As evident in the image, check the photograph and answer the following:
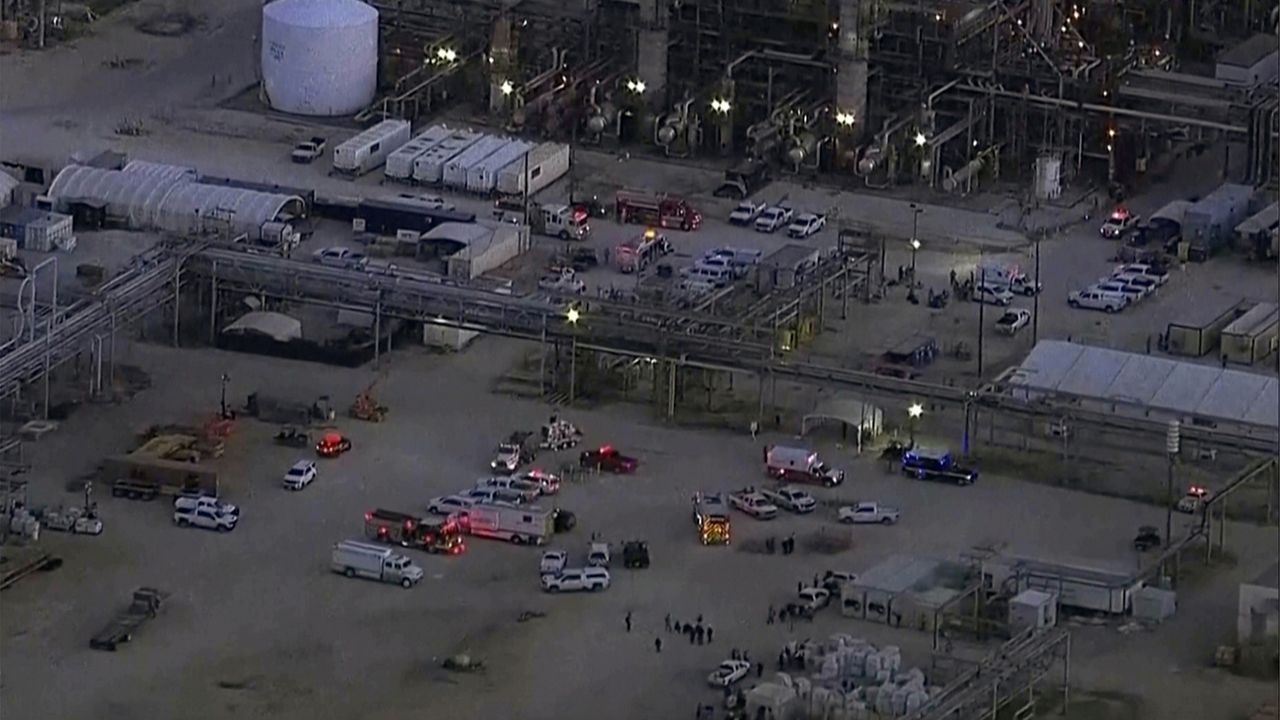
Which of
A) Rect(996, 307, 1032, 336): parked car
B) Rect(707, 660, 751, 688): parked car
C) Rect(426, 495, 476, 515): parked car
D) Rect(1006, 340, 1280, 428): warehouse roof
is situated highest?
Rect(1006, 340, 1280, 428): warehouse roof

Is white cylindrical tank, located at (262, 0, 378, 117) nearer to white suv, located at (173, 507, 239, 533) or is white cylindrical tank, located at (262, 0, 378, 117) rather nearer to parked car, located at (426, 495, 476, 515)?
parked car, located at (426, 495, 476, 515)

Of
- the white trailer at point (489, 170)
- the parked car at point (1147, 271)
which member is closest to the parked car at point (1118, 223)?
the parked car at point (1147, 271)

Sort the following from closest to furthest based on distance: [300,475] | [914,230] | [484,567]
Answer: [484,567] → [300,475] → [914,230]

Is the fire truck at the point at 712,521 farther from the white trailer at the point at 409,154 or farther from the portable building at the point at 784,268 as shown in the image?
the white trailer at the point at 409,154

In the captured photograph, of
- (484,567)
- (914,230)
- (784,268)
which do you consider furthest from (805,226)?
(484,567)

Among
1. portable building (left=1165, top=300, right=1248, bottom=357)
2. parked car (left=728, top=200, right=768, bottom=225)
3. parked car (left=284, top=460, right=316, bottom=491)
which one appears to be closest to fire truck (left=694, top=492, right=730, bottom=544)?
parked car (left=284, top=460, right=316, bottom=491)

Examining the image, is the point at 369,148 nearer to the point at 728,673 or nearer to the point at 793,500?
the point at 793,500

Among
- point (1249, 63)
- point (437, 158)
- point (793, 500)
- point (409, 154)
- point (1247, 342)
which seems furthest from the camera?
point (1249, 63)
